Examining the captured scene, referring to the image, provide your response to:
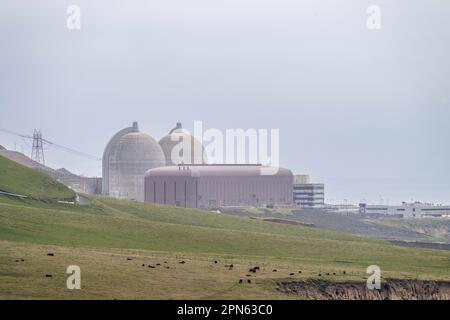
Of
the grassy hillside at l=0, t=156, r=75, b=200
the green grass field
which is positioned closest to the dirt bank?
the green grass field

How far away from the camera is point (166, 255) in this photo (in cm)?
10756

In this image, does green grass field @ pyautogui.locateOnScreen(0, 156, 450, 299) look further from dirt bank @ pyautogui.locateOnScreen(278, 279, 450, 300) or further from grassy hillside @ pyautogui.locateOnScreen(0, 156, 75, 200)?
dirt bank @ pyautogui.locateOnScreen(278, 279, 450, 300)

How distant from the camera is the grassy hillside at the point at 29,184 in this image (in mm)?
165875

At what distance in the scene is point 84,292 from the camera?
252ft

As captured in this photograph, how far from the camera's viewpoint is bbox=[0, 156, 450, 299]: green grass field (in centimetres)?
8056

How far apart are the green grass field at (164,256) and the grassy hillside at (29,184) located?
886 millimetres

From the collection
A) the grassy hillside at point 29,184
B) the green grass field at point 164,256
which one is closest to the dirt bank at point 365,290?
the green grass field at point 164,256

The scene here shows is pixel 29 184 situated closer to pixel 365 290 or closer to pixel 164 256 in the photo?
pixel 164 256

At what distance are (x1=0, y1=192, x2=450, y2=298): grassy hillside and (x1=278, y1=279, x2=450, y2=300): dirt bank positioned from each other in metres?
1.46
